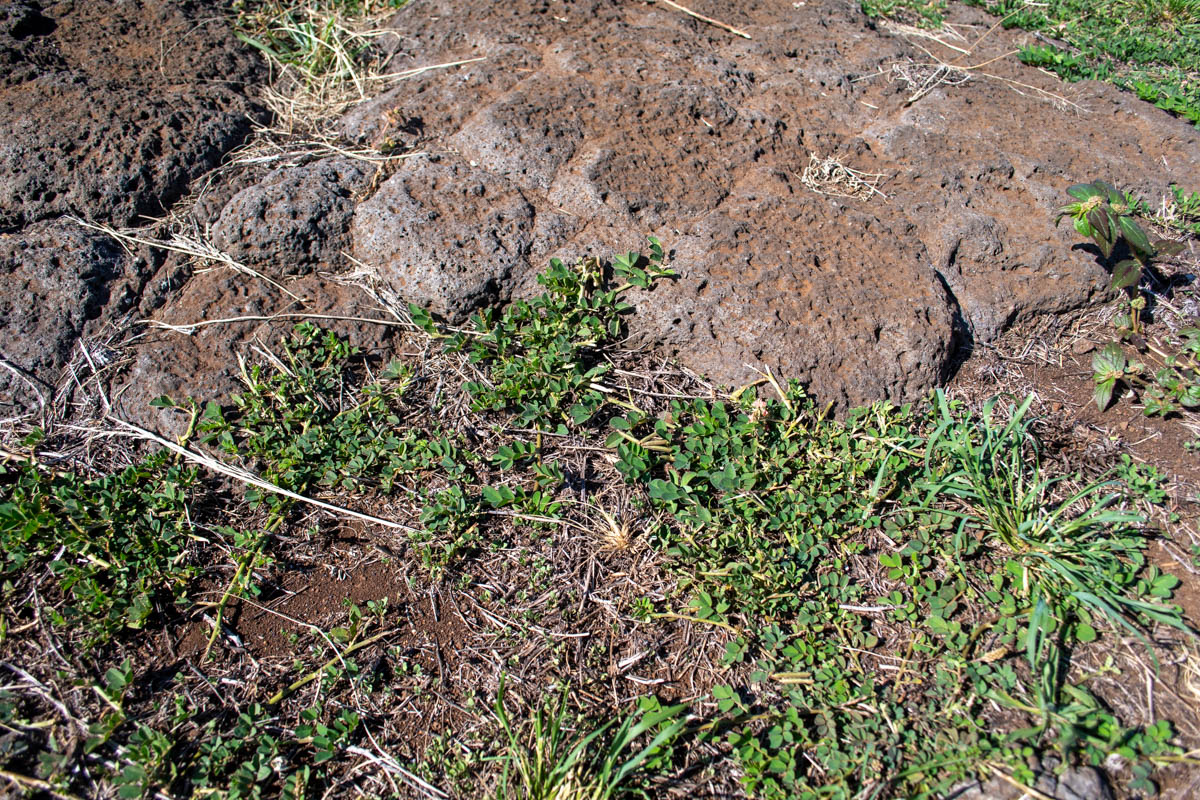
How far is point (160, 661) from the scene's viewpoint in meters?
2.12

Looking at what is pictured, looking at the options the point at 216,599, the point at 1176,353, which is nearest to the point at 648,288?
the point at 216,599

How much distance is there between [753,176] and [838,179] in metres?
0.41

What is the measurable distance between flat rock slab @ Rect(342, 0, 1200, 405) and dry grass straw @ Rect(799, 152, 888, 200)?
3 centimetres

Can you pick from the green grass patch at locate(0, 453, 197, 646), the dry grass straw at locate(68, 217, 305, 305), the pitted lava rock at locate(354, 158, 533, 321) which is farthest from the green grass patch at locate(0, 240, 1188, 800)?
the dry grass straw at locate(68, 217, 305, 305)

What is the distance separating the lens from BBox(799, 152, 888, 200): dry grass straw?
3246 millimetres

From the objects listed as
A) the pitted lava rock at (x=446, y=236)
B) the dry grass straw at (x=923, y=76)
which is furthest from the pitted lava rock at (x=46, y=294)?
the dry grass straw at (x=923, y=76)

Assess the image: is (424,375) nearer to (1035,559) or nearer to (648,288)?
(648,288)

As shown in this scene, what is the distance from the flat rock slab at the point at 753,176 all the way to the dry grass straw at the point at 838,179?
0.03 meters

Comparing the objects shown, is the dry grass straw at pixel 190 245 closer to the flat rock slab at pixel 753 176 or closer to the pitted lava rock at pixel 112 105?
the pitted lava rock at pixel 112 105

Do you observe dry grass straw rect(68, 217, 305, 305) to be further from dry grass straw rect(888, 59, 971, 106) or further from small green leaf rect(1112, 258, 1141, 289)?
small green leaf rect(1112, 258, 1141, 289)

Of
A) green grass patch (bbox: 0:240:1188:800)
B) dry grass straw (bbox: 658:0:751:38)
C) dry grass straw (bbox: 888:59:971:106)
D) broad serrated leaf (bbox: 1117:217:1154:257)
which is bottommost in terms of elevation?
green grass patch (bbox: 0:240:1188:800)

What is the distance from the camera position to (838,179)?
3291 millimetres

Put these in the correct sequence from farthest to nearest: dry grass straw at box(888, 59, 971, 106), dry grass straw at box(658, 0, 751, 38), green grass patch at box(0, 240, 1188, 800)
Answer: dry grass straw at box(658, 0, 751, 38) → dry grass straw at box(888, 59, 971, 106) → green grass patch at box(0, 240, 1188, 800)

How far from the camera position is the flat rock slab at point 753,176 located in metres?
2.82
